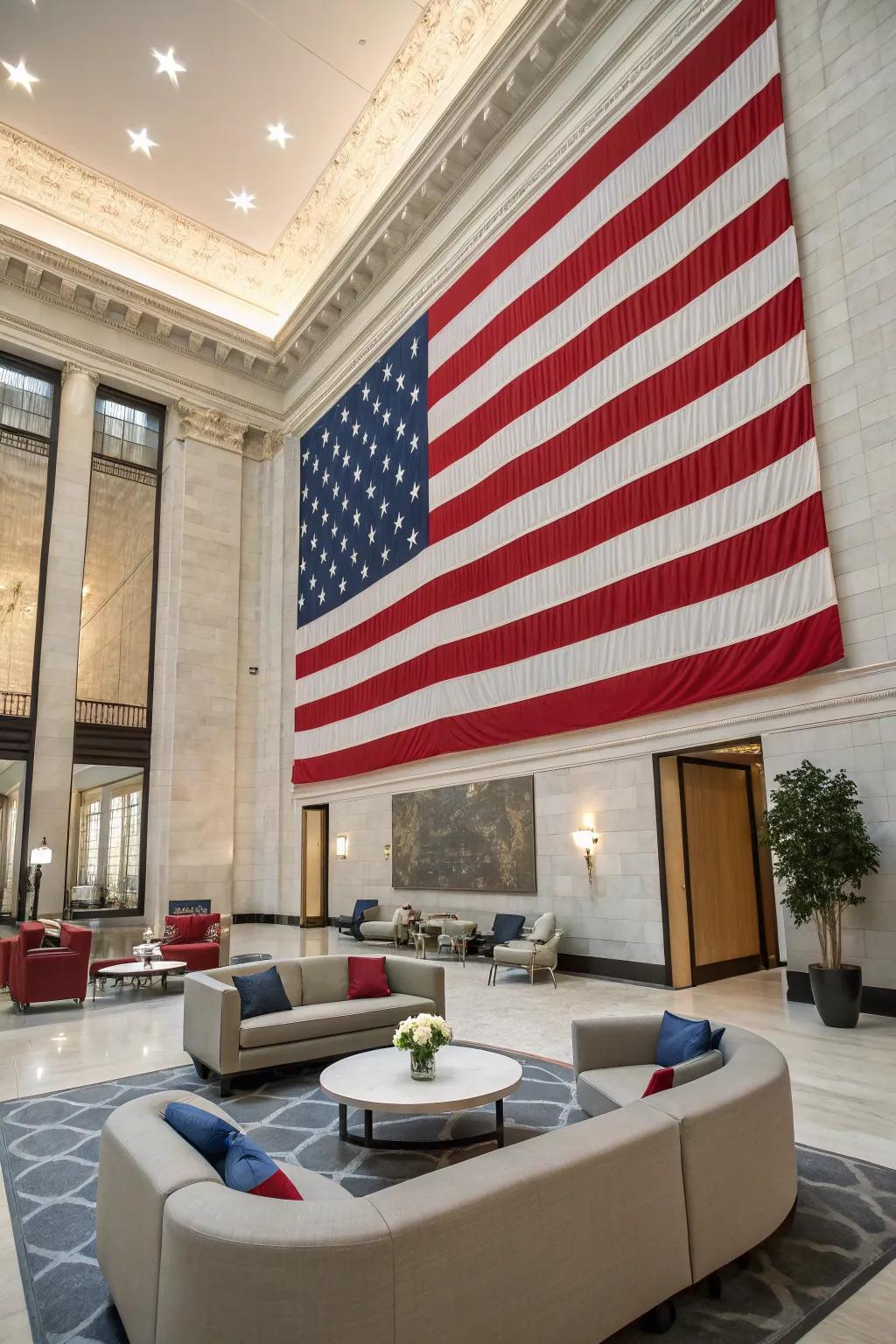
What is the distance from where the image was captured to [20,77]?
14867mm

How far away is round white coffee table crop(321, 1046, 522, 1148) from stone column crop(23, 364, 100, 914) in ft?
41.2

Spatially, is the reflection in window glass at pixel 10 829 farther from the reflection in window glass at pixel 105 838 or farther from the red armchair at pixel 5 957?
the red armchair at pixel 5 957

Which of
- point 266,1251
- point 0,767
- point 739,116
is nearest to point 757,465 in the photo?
point 739,116

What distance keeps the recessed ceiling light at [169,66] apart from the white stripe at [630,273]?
25.4 feet

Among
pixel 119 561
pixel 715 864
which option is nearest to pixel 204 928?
pixel 715 864

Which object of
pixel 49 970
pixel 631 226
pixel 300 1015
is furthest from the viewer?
pixel 631 226

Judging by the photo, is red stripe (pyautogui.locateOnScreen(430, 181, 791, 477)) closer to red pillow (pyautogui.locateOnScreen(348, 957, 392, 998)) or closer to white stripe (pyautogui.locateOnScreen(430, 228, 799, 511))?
white stripe (pyautogui.locateOnScreen(430, 228, 799, 511))

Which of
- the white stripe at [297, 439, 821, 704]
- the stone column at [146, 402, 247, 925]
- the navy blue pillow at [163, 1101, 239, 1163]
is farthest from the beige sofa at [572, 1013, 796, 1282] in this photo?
the stone column at [146, 402, 247, 925]

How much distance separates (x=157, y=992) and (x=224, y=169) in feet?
52.0

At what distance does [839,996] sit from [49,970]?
311 inches

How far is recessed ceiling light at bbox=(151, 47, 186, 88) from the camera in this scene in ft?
47.9

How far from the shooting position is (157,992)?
393 inches

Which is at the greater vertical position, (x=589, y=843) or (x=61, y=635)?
(x=61, y=635)

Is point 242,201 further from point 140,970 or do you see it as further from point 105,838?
point 140,970
